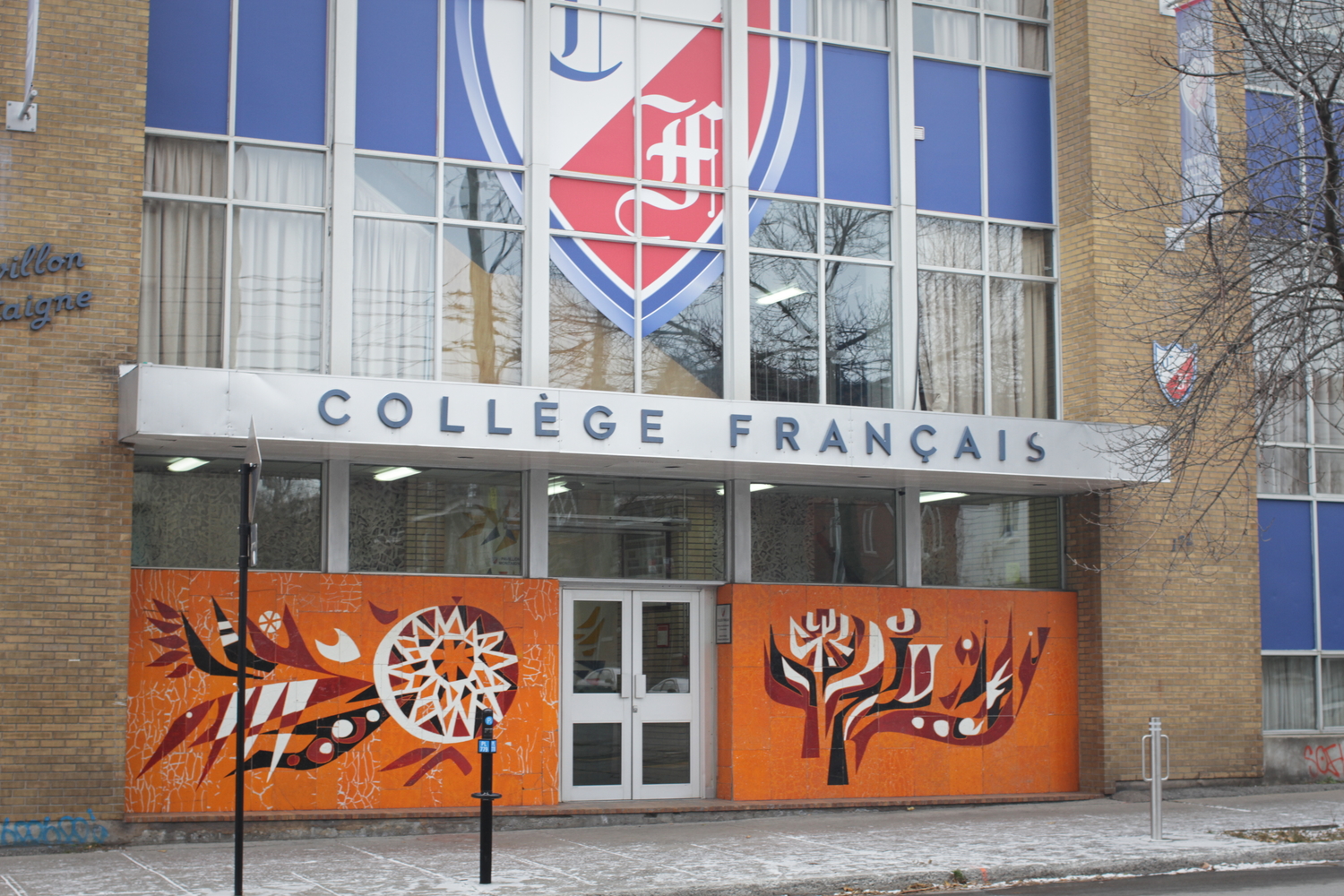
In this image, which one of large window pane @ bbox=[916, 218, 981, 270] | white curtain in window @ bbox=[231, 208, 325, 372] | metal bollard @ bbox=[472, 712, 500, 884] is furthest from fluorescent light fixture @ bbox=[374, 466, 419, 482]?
large window pane @ bbox=[916, 218, 981, 270]

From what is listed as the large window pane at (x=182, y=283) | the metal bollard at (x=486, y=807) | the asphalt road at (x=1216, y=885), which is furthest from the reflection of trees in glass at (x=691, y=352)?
the asphalt road at (x=1216, y=885)

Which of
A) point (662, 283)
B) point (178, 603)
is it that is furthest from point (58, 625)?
point (662, 283)

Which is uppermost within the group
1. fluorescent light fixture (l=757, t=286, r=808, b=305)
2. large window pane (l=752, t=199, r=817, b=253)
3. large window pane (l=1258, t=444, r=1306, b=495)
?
large window pane (l=752, t=199, r=817, b=253)

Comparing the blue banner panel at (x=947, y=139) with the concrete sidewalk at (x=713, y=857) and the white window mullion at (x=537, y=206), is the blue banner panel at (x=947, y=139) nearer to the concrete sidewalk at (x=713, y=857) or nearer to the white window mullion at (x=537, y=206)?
the white window mullion at (x=537, y=206)

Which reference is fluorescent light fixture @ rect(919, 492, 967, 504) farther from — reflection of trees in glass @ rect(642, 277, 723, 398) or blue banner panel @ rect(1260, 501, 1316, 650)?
blue banner panel @ rect(1260, 501, 1316, 650)

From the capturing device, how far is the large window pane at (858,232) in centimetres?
1540

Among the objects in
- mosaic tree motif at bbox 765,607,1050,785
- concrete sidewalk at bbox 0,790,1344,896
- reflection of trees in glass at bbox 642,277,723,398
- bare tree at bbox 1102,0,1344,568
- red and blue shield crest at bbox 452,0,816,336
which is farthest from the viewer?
mosaic tree motif at bbox 765,607,1050,785

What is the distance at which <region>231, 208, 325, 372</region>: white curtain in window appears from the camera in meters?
13.2

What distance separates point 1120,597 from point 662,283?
21.3 feet

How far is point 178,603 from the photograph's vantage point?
1258cm

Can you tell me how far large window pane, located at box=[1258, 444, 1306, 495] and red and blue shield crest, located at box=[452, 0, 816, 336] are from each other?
23.2 ft

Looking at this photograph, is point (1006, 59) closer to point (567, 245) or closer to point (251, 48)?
point (567, 245)

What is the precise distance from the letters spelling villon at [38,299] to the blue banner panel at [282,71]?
2338 mm

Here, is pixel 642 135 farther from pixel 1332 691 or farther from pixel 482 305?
pixel 1332 691
